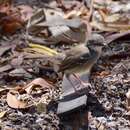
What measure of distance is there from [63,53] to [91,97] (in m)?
0.94

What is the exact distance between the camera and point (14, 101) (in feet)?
11.5

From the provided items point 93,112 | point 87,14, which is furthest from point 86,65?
point 87,14

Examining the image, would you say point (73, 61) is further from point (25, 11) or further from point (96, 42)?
point (25, 11)

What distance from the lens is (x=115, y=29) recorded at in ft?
15.7

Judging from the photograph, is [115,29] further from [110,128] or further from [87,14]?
[110,128]

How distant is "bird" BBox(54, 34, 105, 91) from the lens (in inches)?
147

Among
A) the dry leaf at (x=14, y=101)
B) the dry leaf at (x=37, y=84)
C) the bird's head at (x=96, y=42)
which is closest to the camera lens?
the dry leaf at (x=14, y=101)

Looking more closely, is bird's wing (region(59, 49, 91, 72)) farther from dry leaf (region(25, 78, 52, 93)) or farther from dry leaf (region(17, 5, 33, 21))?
dry leaf (region(17, 5, 33, 21))

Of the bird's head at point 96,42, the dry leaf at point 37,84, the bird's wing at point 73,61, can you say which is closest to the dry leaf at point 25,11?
the bird's head at point 96,42

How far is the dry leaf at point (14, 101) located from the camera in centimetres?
346

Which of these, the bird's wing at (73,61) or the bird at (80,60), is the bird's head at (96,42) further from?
the bird's wing at (73,61)

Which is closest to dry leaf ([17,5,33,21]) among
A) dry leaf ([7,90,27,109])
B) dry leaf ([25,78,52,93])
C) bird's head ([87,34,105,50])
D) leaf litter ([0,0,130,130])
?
leaf litter ([0,0,130,130])

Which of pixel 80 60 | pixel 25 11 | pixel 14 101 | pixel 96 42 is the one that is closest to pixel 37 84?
pixel 14 101

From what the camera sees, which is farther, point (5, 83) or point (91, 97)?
point (5, 83)
